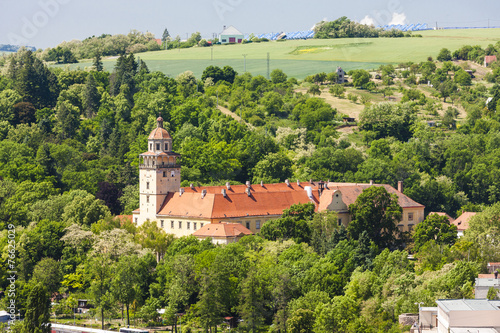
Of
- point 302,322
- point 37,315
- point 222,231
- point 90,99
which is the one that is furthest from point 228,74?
point 37,315

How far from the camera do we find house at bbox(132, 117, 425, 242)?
349 feet

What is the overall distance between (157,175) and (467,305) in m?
54.6

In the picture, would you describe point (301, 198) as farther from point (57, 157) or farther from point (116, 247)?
point (57, 157)

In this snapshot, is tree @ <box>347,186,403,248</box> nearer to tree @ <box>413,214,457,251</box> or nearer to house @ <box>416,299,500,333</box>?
tree @ <box>413,214,457,251</box>

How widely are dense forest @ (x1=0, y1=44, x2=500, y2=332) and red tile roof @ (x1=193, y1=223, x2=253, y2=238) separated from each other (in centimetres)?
219

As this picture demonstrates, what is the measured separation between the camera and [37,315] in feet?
253

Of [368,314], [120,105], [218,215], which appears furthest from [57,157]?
[368,314]

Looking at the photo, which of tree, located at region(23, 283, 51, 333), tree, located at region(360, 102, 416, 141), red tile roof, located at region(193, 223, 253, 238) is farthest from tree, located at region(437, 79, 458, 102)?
tree, located at region(23, 283, 51, 333)

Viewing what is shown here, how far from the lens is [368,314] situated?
7831 centimetres

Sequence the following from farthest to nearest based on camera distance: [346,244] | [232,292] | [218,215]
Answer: [218,215]
[346,244]
[232,292]

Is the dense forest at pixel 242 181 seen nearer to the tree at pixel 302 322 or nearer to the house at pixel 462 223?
the tree at pixel 302 322

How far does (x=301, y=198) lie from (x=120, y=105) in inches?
2272

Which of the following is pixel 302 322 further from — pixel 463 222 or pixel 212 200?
pixel 463 222

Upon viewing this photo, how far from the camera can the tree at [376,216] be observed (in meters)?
102
